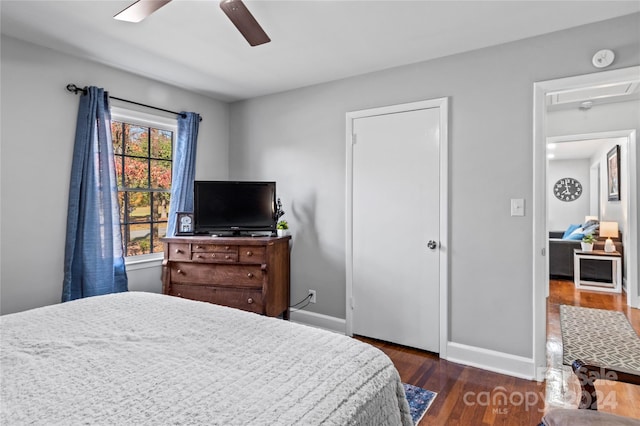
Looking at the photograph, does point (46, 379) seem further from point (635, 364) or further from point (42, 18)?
point (635, 364)

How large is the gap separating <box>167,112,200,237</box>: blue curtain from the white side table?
5702 millimetres

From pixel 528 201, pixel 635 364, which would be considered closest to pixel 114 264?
pixel 528 201

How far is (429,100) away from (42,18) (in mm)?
2825

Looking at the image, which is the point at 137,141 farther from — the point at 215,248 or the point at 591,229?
the point at 591,229

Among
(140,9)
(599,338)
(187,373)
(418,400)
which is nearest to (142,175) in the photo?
(140,9)

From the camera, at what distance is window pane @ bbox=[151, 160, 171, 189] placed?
11.7 ft

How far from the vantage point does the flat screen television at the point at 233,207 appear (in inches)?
135

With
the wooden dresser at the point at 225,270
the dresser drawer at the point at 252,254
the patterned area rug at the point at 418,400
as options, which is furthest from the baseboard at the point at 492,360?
the dresser drawer at the point at 252,254

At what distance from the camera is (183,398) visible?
0.91 meters

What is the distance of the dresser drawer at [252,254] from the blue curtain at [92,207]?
3.59 ft

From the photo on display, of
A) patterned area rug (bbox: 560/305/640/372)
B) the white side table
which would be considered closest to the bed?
patterned area rug (bbox: 560/305/640/372)

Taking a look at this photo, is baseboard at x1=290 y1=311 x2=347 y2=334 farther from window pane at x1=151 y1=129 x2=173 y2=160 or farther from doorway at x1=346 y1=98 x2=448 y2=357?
window pane at x1=151 y1=129 x2=173 y2=160

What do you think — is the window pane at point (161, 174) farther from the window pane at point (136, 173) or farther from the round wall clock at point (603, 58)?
the round wall clock at point (603, 58)

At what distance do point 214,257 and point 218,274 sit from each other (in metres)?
0.16
